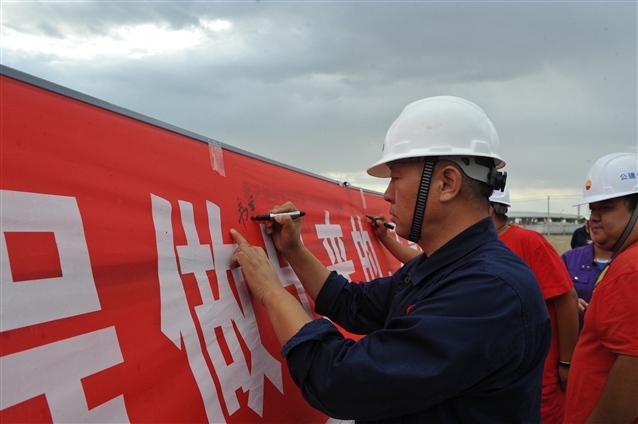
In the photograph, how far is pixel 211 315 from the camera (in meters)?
1.71

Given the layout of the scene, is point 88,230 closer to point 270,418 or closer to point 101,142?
point 101,142

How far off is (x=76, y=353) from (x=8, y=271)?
271 millimetres

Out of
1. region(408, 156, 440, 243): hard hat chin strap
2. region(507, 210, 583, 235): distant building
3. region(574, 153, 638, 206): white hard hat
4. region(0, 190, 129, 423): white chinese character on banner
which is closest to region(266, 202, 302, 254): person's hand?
region(408, 156, 440, 243): hard hat chin strap

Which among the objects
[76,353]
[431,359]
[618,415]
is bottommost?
[618,415]

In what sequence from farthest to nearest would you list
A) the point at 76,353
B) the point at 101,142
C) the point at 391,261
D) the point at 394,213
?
1. the point at 391,261
2. the point at 394,213
3. the point at 101,142
4. the point at 76,353

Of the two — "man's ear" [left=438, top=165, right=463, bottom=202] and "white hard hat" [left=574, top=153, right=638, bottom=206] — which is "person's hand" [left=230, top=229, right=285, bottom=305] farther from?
"white hard hat" [left=574, top=153, right=638, bottom=206]

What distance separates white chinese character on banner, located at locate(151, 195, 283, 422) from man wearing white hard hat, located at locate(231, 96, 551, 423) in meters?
0.12

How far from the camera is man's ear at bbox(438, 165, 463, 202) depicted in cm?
173

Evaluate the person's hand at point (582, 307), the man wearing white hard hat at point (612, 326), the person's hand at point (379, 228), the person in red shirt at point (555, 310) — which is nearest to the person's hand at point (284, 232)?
the man wearing white hard hat at point (612, 326)

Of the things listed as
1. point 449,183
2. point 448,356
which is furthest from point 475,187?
point 448,356

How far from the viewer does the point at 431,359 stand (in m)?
1.36

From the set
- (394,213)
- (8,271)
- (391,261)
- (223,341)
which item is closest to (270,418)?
(223,341)
